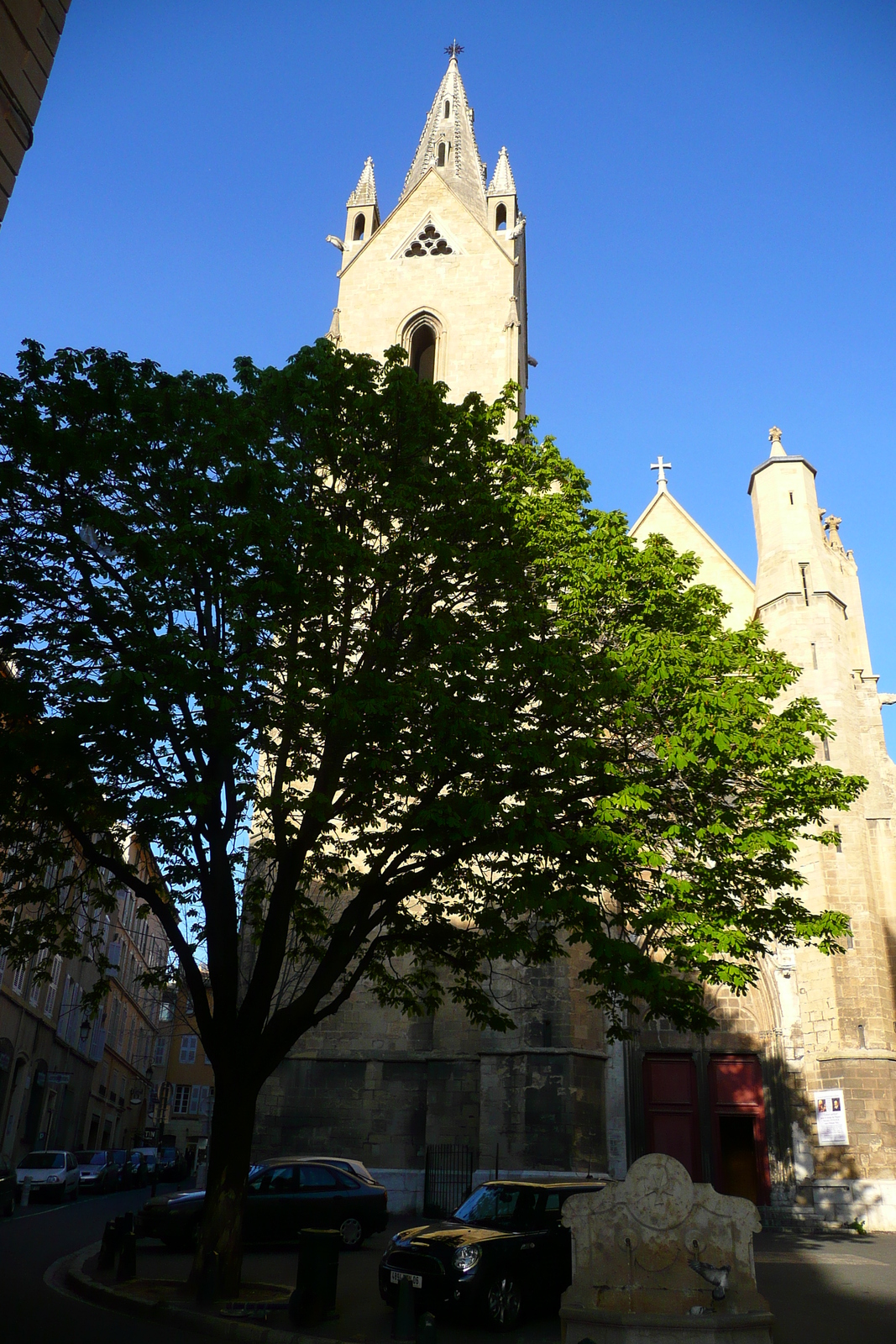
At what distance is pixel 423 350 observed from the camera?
99.5ft

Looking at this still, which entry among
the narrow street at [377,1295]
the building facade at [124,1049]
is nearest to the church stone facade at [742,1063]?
the narrow street at [377,1295]

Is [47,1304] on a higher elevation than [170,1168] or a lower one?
lower

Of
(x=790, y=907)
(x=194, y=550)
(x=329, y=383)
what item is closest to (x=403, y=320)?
(x=329, y=383)

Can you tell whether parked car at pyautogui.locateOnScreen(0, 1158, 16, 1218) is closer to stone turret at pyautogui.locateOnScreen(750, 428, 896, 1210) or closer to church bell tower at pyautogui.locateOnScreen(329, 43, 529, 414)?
stone turret at pyautogui.locateOnScreen(750, 428, 896, 1210)

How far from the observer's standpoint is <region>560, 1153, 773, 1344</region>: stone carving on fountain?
310 inches

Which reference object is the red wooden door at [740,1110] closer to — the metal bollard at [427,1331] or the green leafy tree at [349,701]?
the green leafy tree at [349,701]

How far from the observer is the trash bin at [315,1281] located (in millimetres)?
9062

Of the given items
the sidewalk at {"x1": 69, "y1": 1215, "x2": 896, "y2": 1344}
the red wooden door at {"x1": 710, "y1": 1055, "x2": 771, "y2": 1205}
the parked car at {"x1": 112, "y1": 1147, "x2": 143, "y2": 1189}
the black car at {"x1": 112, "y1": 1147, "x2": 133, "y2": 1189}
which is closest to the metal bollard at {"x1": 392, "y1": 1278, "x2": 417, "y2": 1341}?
the sidewalk at {"x1": 69, "y1": 1215, "x2": 896, "y2": 1344}

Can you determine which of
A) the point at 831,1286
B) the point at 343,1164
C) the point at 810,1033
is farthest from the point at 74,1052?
the point at 831,1286

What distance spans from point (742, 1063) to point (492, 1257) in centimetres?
1232

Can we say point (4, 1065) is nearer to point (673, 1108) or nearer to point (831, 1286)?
point (673, 1108)

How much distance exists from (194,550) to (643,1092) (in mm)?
14931

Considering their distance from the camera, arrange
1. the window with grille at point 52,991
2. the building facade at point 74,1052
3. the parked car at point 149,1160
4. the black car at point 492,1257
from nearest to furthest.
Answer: the black car at point 492,1257 < the building facade at point 74,1052 < the window with grille at point 52,991 < the parked car at point 149,1160

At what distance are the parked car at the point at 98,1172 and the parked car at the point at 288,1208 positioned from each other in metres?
16.2
